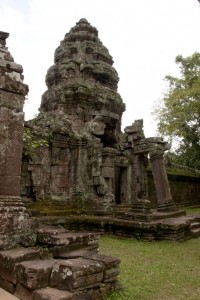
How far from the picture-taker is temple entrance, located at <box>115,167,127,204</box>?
1307 centimetres

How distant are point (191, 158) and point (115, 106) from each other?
12162 millimetres

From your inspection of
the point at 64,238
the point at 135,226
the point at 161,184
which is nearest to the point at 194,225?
the point at 161,184

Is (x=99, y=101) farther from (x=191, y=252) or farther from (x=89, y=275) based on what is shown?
(x=89, y=275)

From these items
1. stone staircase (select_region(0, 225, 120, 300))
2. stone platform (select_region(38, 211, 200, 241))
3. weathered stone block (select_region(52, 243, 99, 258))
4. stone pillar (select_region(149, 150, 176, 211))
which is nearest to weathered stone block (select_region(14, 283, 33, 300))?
stone staircase (select_region(0, 225, 120, 300))

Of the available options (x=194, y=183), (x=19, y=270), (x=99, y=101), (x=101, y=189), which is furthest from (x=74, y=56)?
(x=194, y=183)

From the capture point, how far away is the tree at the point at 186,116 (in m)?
22.2

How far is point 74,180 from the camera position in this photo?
1091cm

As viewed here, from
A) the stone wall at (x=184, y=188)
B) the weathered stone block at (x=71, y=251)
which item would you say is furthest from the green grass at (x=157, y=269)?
the stone wall at (x=184, y=188)

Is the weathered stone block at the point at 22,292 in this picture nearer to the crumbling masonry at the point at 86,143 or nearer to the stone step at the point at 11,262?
the stone step at the point at 11,262

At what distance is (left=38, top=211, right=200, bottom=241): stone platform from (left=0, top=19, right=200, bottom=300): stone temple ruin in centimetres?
3

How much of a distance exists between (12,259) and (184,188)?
18152 millimetres

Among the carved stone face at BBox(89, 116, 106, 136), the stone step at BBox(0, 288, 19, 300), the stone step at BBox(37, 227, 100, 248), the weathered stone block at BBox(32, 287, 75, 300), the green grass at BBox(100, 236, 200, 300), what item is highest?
the carved stone face at BBox(89, 116, 106, 136)

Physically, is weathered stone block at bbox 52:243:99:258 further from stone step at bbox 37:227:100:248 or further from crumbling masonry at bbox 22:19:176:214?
crumbling masonry at bbox 22:19:176:214

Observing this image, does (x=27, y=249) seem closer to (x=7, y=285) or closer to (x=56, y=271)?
(x=7, y=285)
